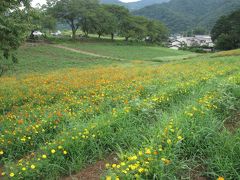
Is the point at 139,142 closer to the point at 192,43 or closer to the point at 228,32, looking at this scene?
the point at 228,32

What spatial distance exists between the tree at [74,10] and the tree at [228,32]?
111ft

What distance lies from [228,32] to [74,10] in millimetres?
40028

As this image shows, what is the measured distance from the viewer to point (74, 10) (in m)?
58.5

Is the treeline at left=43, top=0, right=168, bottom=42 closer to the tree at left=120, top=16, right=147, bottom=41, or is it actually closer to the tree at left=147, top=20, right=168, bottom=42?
the tree at left=120, top=16, right=147, bottom=41

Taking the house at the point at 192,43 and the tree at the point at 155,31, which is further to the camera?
the house at the point at 192,43

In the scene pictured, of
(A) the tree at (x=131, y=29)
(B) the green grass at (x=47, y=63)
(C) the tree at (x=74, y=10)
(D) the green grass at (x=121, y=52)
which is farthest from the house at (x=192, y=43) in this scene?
(B) the green grass at (x=47, y=63)

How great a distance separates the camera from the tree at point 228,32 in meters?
58.3

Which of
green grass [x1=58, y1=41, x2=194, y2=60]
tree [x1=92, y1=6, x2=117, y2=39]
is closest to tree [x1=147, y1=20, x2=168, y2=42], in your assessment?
tree [x1=92, y1=6, x2=117, y2=39]

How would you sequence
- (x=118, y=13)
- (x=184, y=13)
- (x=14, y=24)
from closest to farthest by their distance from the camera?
(x=14, y=24) → (x=118, y=13) → (x=184, y=13)

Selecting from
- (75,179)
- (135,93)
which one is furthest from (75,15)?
(75,179)

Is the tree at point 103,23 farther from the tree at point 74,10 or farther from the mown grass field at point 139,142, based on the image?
the mown grass field at point 139,142

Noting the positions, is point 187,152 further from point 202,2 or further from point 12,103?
point 202,2

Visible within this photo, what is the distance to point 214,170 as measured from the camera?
10.4 feet

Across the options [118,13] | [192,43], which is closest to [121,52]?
[118,13]
